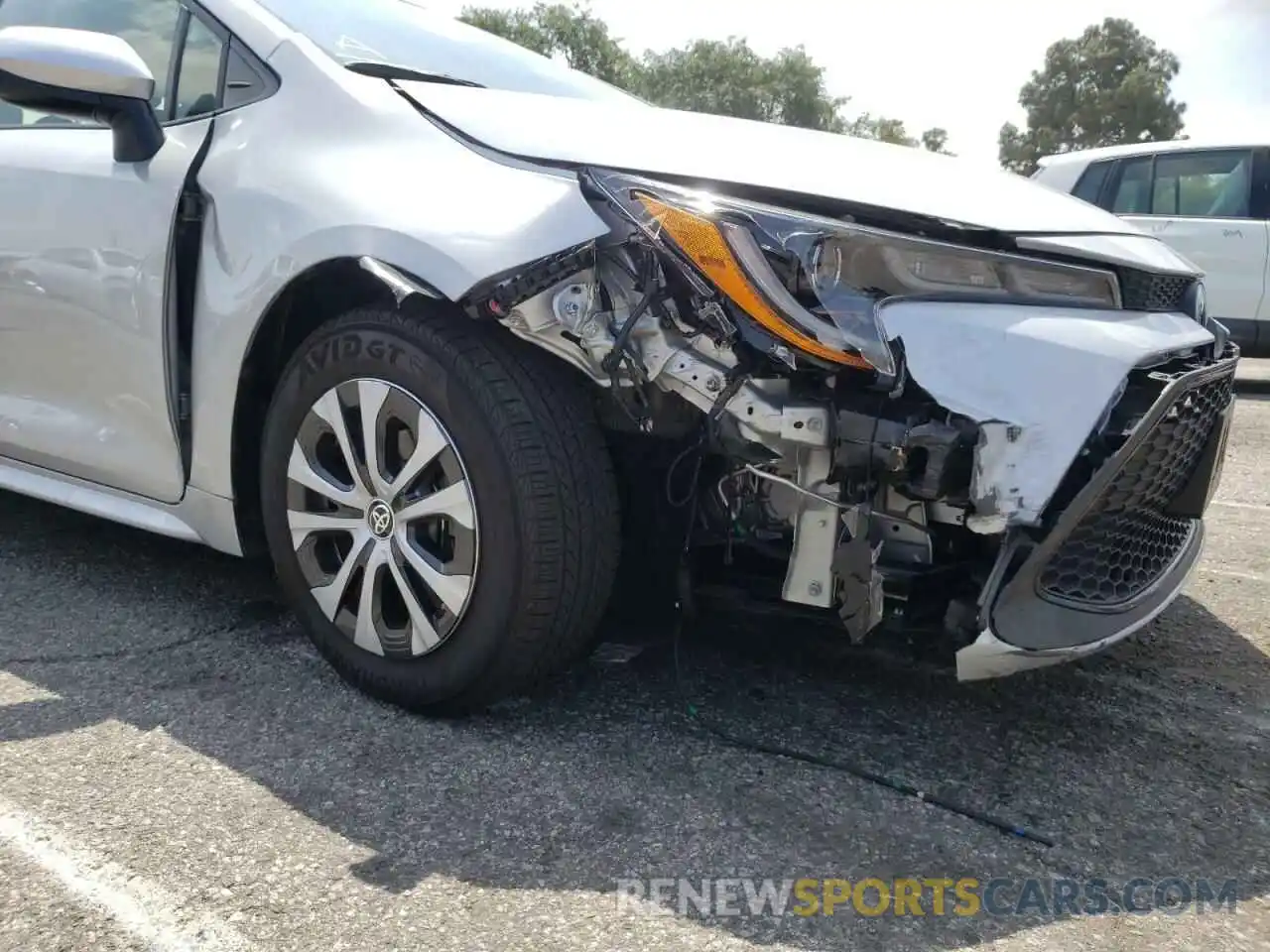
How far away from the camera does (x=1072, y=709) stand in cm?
249

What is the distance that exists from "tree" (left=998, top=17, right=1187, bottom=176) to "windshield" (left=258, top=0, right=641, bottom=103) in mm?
50173

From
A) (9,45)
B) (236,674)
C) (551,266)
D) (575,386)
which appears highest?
(9,45)

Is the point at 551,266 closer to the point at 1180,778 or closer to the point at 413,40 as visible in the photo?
the point at 413,40

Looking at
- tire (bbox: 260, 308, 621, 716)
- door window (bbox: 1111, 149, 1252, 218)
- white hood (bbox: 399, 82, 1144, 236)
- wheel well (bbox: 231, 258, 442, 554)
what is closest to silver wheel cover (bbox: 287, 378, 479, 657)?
tire (bbox: 260, 308, 621, 716)


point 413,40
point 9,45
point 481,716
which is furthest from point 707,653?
point 9,45

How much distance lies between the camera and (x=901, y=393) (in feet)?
6.11

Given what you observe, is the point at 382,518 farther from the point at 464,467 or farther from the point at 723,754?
the point at 723,754

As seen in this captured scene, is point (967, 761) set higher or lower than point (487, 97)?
lower

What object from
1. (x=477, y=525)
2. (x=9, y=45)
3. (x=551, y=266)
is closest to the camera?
(x=551, y=266)

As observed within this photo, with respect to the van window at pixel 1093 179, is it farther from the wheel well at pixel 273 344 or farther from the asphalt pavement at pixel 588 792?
the wheel well at pixel 273 344

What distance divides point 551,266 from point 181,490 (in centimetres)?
120

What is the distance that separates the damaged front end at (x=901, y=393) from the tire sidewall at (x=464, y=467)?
19 centimetres

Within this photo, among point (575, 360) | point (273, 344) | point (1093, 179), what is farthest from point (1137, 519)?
point (1093, 179)

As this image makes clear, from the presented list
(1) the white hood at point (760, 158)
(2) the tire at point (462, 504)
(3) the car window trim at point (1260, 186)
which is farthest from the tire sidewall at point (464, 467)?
(3) the car window trim at point (1260, 186)
